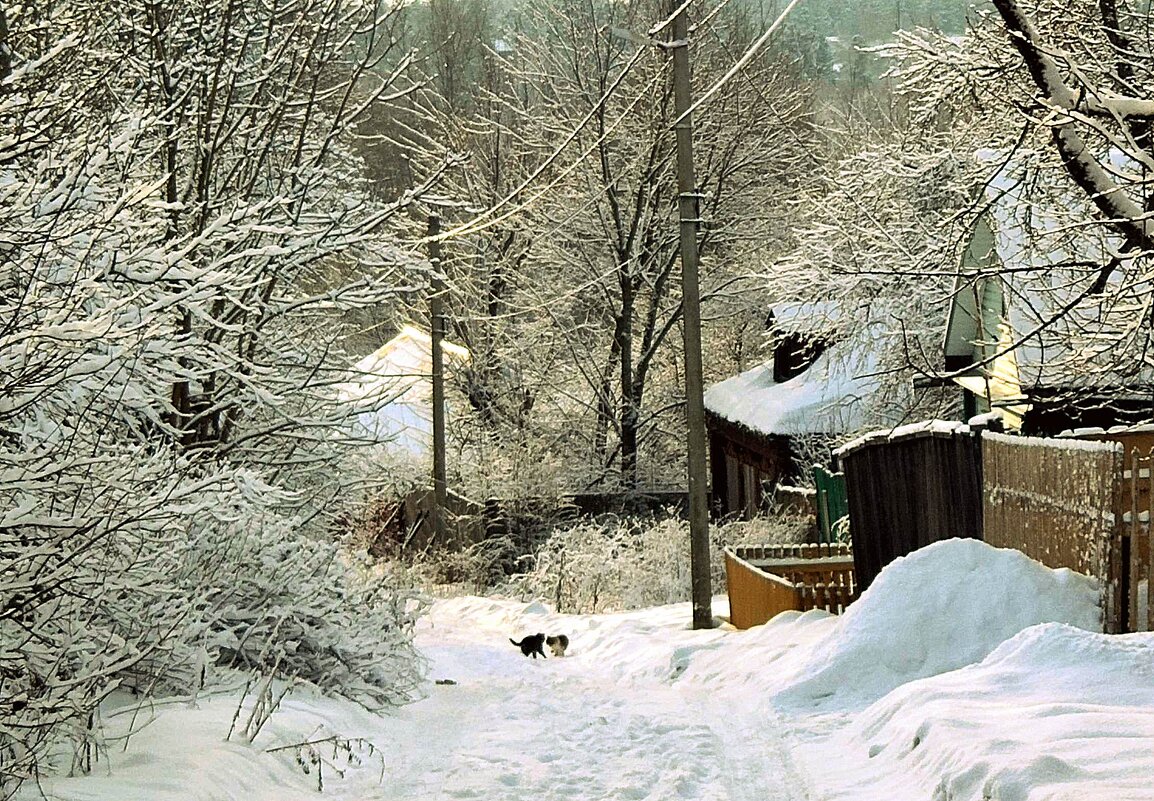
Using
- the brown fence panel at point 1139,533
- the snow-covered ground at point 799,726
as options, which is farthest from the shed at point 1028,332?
the snow-covered ground at point 799,726

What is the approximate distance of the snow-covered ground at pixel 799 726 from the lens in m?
6.40

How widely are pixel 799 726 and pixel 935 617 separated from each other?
1.63 metres

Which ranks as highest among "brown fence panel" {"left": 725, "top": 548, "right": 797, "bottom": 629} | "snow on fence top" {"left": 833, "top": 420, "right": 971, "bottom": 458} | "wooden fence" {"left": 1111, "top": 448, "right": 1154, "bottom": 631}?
"snow on fence top" {"left": 833, "top": 420, "right": 971, "bottom": 458}

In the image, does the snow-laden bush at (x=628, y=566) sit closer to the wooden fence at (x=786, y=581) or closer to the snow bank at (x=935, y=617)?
the wooden fence at (x=786, y=581)

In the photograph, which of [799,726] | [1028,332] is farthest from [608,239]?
[799,726]

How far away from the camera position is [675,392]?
102 ft

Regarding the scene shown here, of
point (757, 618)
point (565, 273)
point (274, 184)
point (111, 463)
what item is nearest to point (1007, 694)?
point (111, 463)

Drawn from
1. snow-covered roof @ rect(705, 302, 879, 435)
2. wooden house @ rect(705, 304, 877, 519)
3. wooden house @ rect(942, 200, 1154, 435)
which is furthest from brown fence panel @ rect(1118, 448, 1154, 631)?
snow-covered roof @ rect(705, 302, 879, 435)

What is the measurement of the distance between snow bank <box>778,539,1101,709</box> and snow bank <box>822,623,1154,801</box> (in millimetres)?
1080

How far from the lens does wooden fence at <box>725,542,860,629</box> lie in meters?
13.6

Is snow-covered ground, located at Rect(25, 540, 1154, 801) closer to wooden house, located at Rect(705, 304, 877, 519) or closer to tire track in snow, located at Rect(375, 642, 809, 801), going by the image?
tire track in snow, located at Rect(375, 642, 809, 801)

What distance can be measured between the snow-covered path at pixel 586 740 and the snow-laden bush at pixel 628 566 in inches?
247

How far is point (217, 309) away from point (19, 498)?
21.3 ft

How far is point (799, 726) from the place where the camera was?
9047 millimetres
